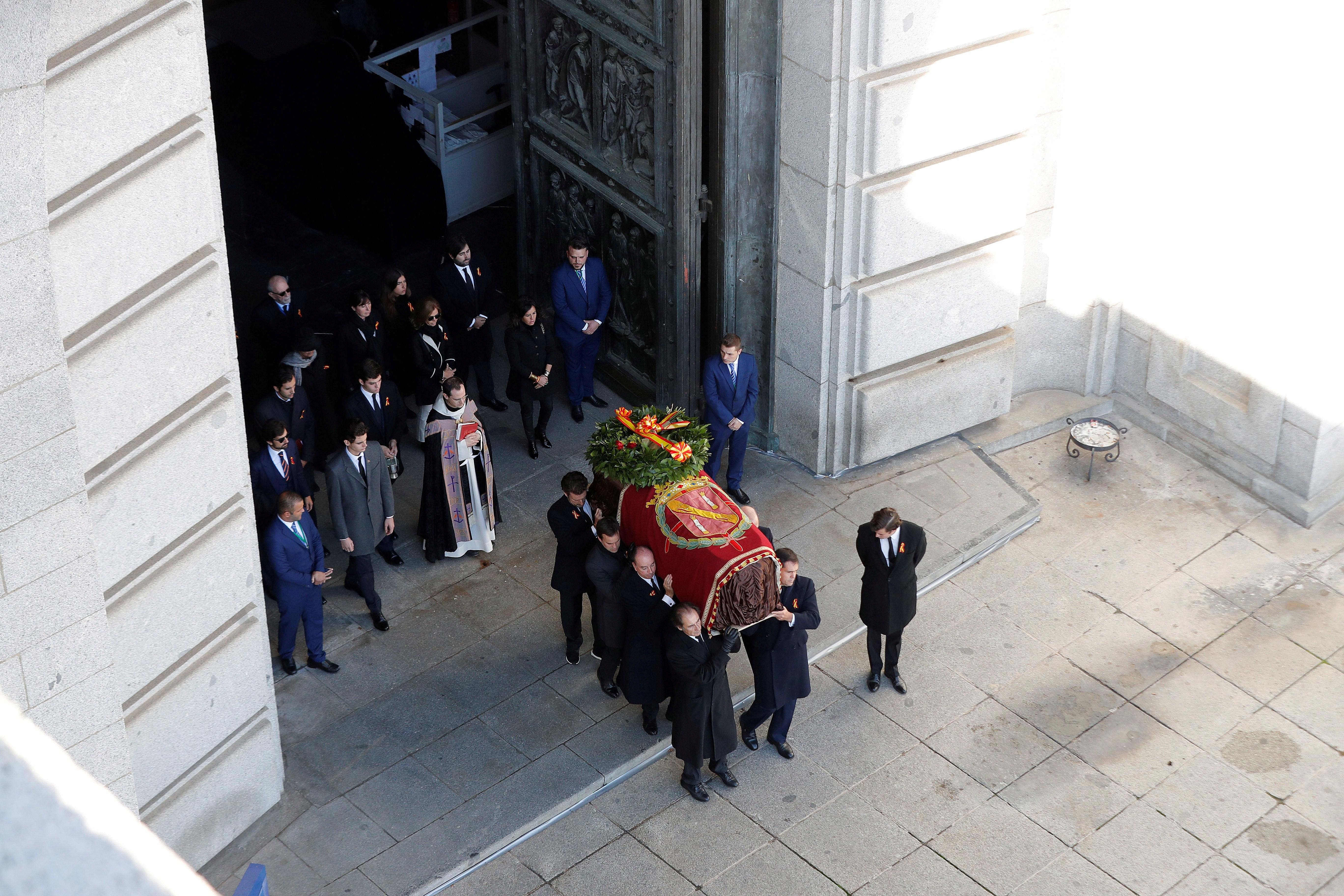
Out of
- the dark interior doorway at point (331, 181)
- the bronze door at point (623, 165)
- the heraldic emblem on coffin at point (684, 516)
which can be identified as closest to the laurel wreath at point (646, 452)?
the heraldic emblem on coffin at point (684, 516)

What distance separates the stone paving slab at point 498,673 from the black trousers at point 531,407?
24 cm

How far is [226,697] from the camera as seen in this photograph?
895 centimetres

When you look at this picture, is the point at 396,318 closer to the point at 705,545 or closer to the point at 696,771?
the point at 705,545

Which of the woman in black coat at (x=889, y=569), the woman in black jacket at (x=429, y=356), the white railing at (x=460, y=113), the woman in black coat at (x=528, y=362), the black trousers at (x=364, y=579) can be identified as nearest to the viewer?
the woman in black coat at (x=889, y=569)

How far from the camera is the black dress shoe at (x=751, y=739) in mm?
10273

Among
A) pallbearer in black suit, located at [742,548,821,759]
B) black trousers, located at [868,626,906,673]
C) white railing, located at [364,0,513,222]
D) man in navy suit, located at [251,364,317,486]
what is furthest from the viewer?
white railing, located at [364,0,513,222]

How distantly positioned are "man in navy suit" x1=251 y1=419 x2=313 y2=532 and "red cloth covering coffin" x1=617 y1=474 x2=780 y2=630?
234 centimetres

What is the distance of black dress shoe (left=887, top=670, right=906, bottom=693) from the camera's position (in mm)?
10867

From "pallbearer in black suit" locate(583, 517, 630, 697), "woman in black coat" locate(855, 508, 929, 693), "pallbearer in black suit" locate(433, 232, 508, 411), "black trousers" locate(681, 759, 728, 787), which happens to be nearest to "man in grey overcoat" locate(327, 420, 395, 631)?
"pallbearer in black suit" locate(583, 517, 630, 697)

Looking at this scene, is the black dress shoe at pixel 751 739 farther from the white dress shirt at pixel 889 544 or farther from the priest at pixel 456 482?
the priest at pixel 456 482

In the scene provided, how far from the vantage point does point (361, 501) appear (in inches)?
428

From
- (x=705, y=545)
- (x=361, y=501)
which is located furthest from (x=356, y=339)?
(x=705, y=545)

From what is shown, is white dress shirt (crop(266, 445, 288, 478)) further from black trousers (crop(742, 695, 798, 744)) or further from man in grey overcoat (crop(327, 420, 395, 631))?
black trousers (crop(742, 695, 798, 744))

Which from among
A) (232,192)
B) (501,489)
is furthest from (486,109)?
(501,489)
